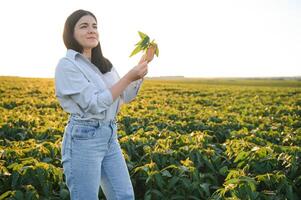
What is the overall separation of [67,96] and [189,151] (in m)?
2.74

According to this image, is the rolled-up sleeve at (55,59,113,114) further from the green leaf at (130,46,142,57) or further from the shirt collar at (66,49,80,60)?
the green leaf at (130,46,142,57)

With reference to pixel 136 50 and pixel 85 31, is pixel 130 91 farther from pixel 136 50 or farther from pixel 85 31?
pixel 85 31

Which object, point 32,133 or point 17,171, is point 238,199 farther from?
point 32,133

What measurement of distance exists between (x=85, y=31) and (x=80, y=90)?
1.66 feet

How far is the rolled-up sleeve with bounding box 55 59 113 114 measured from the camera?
260cm

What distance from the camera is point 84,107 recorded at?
2.62 meters

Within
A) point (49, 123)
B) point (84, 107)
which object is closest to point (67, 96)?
point (84, 107)

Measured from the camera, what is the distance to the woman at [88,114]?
2641 millimetres

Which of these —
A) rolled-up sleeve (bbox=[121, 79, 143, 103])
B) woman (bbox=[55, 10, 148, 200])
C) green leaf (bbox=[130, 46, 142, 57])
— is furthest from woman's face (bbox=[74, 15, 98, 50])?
rolled-up sleeve (bbox=[121, 79, 143, 103])

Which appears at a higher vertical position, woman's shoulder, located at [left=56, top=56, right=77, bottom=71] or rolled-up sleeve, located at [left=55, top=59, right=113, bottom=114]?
woman's shoulder, located at [left=56, top=56, right=77, bottom=71]

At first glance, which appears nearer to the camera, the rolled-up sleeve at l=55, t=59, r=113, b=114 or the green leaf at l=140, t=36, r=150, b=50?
the rolled-up sleeve at l=55, t=59, r=113, b=114

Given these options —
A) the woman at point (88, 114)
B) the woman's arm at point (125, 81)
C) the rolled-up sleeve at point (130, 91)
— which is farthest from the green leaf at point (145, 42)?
the woman's arm at point (125, 81)

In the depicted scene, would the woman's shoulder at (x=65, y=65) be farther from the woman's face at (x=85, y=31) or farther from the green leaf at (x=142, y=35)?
the green leaf at (x=142, y=35)

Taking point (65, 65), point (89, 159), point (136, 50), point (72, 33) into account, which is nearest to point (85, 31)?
point (72, 33)
